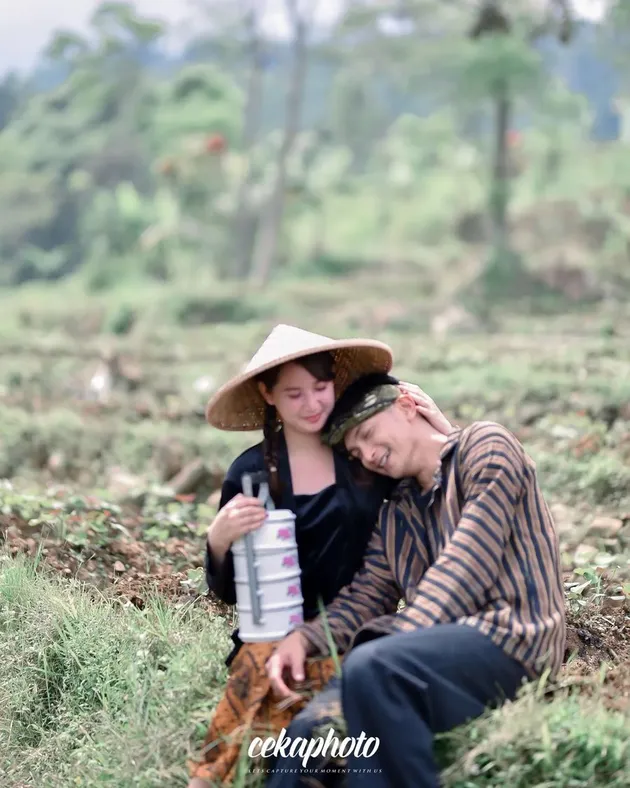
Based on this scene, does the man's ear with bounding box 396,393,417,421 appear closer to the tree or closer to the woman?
the woman

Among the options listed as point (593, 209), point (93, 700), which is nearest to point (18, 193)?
point (593, 209)

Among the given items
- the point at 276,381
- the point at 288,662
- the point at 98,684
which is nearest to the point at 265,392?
the point at 276,381

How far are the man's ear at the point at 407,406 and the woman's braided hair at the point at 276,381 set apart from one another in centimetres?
20

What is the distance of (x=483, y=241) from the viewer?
87.4 ft

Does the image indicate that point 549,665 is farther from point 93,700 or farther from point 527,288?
point 527,288

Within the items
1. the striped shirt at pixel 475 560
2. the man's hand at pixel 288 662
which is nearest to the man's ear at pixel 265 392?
the striped shirt at pixel 475 560

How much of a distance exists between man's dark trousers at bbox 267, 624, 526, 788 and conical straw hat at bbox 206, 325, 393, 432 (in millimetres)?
731

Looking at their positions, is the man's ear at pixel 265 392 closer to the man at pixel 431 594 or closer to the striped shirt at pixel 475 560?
the man at pixel 431 594

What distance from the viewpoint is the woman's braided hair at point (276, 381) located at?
295 cm

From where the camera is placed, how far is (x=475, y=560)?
2.64 meters

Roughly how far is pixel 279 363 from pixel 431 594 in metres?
0.68

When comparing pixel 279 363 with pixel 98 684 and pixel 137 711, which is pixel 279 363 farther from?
pixel 98 684

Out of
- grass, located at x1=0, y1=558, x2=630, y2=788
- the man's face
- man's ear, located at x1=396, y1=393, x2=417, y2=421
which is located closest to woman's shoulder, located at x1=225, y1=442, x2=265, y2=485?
the man's face

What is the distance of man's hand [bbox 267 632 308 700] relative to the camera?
8.75ft
